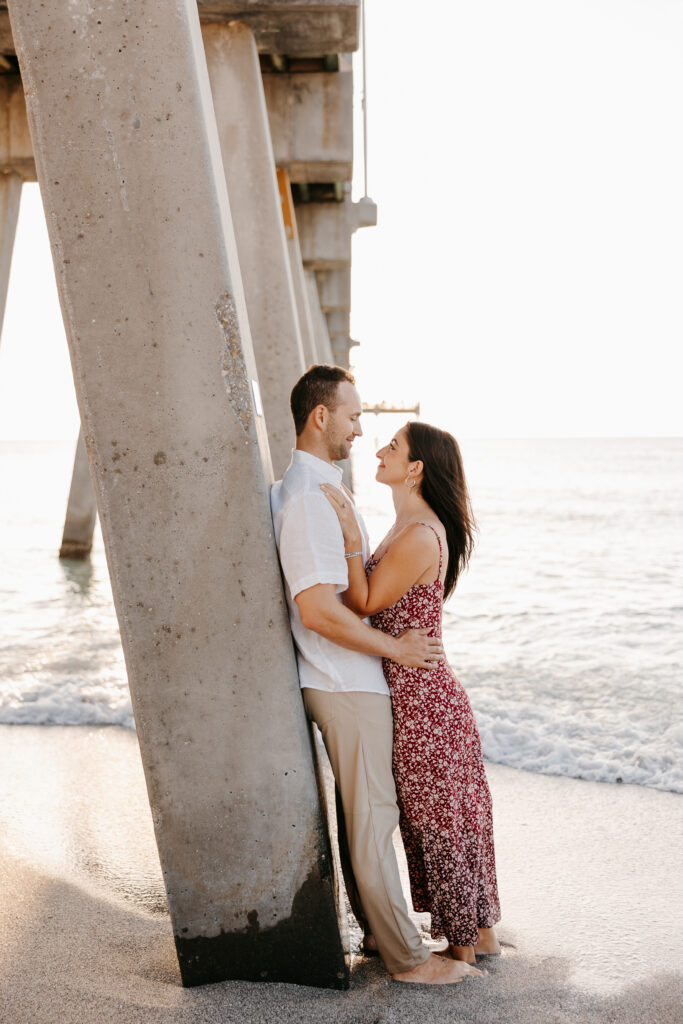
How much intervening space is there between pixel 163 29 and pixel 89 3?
0.68ft

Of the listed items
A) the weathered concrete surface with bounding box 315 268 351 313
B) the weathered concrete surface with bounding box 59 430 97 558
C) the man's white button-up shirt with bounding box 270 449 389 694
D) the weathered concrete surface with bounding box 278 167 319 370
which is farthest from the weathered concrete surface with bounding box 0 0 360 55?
the weathered concrete surface with bounding box 315 268 351 313

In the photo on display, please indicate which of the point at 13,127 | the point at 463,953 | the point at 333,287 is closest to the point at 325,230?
the point at 13,127

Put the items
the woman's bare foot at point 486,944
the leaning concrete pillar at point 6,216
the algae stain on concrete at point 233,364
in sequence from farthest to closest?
the leaning concrete pillar at point 6,216
the woman's bare foot at point 486,944
the algae stain on concrete at point 233,364

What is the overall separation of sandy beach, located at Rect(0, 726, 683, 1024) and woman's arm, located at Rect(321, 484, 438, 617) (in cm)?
121

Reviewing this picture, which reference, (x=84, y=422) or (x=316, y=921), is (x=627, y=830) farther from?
(x=84, y=422)

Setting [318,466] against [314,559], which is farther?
[318,466]

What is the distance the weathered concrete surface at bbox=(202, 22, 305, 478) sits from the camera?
6.34 meters

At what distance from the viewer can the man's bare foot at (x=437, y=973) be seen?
2884mm

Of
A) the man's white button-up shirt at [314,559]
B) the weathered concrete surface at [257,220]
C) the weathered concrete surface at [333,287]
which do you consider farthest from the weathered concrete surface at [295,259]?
the weathered concrete surface at [333,287]

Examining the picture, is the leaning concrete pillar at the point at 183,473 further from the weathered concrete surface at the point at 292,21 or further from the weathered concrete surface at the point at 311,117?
the weathered concrete surface at the point at 311,117

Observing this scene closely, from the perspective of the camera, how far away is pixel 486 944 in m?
3.22

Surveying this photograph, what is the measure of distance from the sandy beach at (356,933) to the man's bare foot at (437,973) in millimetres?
39

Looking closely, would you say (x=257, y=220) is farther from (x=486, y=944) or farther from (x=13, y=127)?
(x=486, y=944)

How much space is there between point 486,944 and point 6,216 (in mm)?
8568
